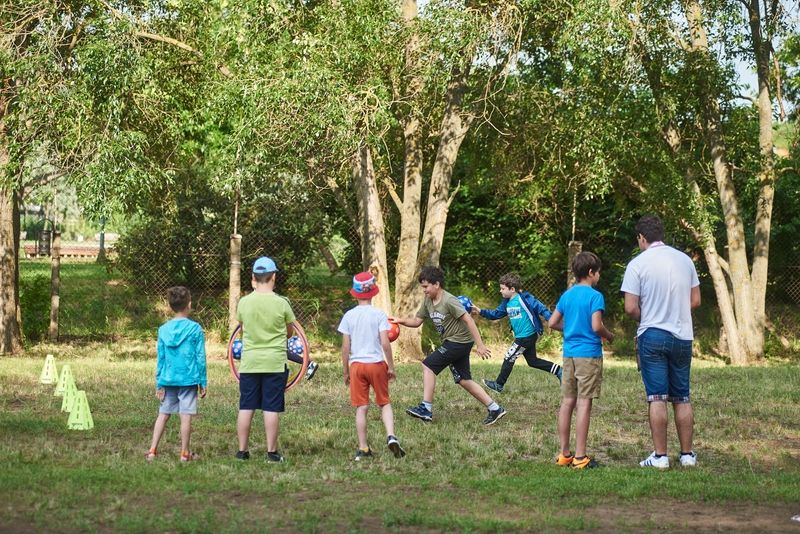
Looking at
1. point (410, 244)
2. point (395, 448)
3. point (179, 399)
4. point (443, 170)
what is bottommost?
point (395, 448)

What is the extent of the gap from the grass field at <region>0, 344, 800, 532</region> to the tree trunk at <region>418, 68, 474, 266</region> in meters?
6.51

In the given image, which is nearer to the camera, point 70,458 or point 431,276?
point 70,458

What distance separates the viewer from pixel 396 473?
310 inches

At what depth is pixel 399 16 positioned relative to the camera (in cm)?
1641

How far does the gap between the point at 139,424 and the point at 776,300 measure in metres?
16.1

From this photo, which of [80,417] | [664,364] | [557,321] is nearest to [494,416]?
[557,321]

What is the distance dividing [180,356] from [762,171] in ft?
43.3

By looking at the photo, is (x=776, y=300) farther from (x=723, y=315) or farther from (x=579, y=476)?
(x=579, y=476)

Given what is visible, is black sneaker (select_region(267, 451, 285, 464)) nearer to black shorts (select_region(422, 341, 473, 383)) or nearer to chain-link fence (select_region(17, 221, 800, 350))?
black shorts (select_region(422, 341, 473, 383))

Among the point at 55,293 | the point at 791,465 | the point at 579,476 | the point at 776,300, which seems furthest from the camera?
the point at 776,300

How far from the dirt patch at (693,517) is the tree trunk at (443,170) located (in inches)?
474

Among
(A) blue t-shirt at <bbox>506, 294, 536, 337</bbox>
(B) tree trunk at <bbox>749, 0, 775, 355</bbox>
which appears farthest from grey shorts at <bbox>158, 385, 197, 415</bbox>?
(B) tree trunk at <bbox>749, 0, 775, 355</bbox>

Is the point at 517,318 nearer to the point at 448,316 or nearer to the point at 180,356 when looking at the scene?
the point at 448,316

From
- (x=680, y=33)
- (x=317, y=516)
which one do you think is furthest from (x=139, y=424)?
(x=680, y=33)
